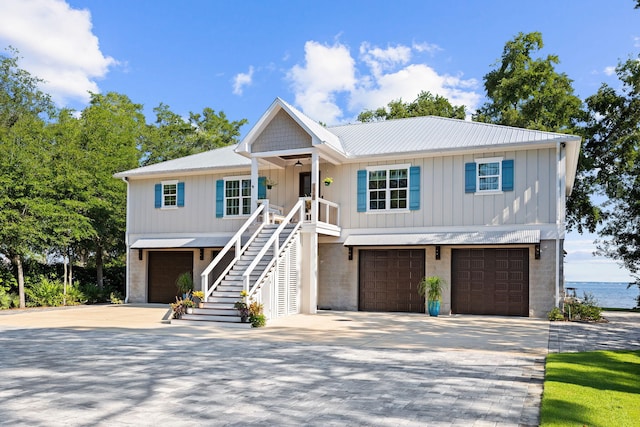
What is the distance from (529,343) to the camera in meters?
11.5

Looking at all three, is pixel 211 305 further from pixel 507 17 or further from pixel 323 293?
pixel 507 17

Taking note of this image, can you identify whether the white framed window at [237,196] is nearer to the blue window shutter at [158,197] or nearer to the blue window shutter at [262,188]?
the blue window shutter at [262,188]

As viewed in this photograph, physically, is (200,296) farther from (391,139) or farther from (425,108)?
(425,108)

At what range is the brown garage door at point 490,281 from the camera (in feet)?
57.3

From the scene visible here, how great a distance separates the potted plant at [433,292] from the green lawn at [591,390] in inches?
310

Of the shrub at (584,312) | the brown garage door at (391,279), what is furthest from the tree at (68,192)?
the shrub at (584,312)

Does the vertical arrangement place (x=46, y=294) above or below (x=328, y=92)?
below

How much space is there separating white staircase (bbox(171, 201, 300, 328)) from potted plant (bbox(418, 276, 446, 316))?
4.62 metres

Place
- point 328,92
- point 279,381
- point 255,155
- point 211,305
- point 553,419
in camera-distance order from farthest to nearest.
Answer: point 328,92 → point 255,155 → point 211,305 → point 279,381 → point 553,419

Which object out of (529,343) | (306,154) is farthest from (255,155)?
Answer: (529,343)

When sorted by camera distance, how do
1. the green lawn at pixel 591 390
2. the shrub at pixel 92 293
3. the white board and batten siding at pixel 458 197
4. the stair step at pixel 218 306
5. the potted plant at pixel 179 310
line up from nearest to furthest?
the green lawn at pixel 591 390 < the stair step at pixel 218 306 < the potted plant at pixel 179 310 < the white board and batten siding at pixel 458 197 < the shrub at pixel 92 293

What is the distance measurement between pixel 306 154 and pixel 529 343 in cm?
1046

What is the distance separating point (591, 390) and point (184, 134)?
36.9 m

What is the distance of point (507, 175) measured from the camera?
1745cm
